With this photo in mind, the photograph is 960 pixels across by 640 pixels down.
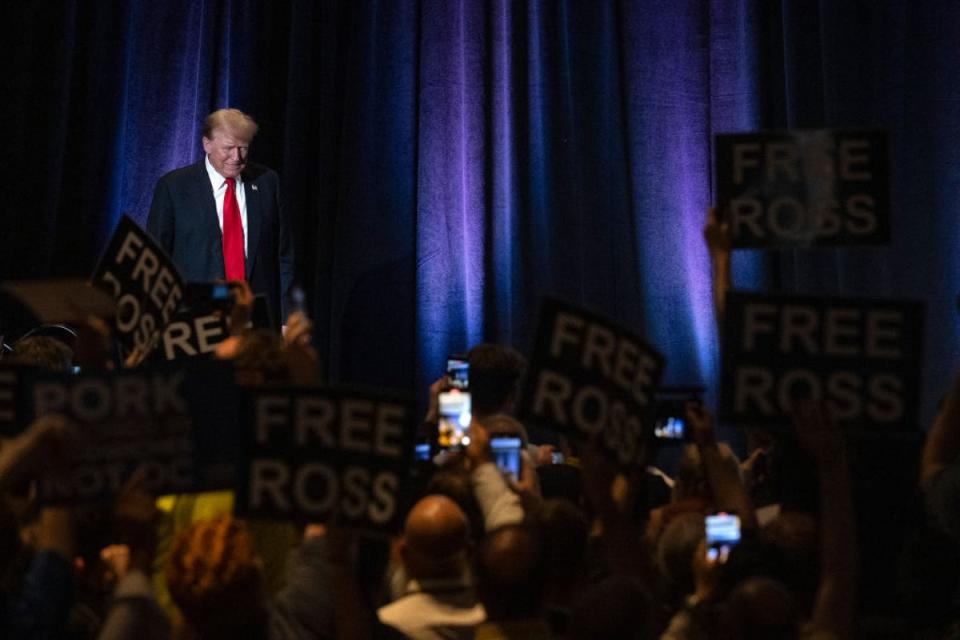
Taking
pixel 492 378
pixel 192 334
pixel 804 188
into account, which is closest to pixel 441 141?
pixel 492 378

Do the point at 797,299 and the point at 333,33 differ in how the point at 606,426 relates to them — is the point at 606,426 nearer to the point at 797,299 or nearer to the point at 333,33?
the point at 797,299

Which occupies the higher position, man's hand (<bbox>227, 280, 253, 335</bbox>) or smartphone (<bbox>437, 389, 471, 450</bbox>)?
man's hand (<bbox>227, 280, 253, 335</bbox>)

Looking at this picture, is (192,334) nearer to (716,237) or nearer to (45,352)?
(45,352)

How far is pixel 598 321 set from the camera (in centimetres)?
288

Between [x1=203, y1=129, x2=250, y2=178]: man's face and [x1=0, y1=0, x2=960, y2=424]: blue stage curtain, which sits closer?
[x1=203, y1=129, x2=250, y2=178]: man's face

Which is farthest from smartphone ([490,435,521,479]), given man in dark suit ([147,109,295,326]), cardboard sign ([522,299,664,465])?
man in dark suit ([147,109,295,326])

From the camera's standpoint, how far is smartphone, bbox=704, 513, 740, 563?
102 inches

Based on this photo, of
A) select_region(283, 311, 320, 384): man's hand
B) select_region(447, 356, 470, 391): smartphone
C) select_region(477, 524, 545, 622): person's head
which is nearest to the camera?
select_region(477, 524, 545, 622): person's head

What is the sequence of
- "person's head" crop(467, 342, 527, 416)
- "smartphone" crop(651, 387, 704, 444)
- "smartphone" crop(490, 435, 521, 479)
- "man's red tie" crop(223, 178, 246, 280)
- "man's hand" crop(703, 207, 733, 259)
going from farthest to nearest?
1. "man's red tie" crop(223, 178, 246, 280)
2. "person's head" crop(467, 342, 527, 416)
3. "smartphone" crop(651, 387, 704, 444)
4. "smartphone" crop(490, 435, 521, 479)
5. "man's hand" crop(703, 207, 733, 259)

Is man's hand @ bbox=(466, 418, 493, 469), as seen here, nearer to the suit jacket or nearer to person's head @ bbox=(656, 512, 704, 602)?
person's head @ bbox=(656, 512, 704, 602)

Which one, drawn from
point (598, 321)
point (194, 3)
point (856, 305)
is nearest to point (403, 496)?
Result: point (598, 321)

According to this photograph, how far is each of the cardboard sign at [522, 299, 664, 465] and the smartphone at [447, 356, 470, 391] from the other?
1765 millimetres

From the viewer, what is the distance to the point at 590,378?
2875mm

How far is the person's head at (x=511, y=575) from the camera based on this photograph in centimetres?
244
